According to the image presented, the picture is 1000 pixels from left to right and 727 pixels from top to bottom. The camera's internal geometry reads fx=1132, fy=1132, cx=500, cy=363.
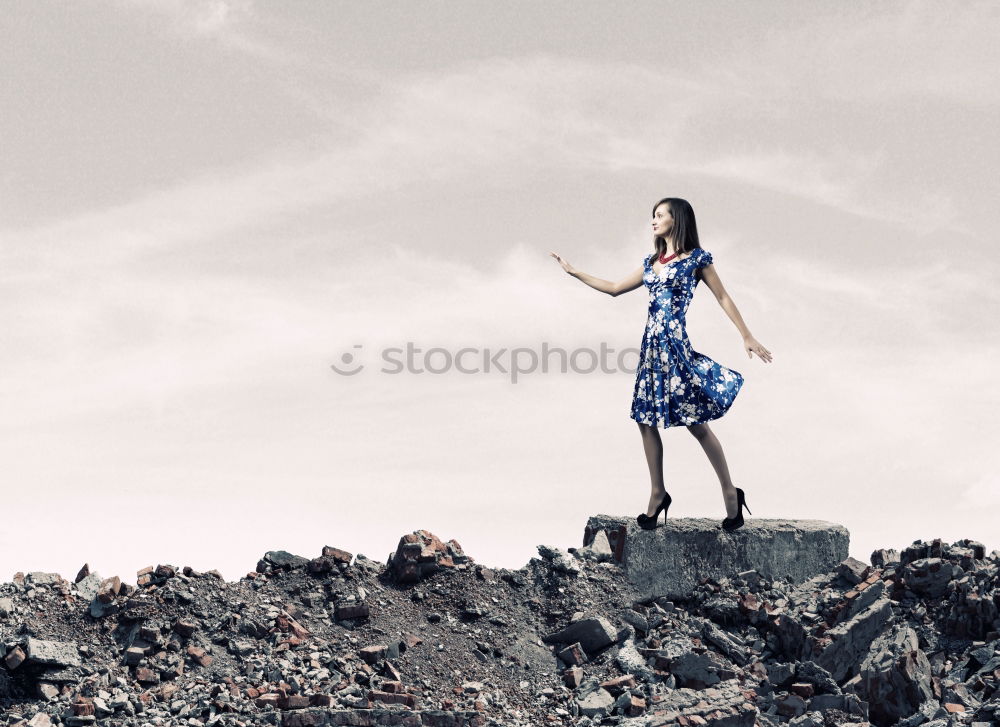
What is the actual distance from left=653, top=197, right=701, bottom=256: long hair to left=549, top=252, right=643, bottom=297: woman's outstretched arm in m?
0.34

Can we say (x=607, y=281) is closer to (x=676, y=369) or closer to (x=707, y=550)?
(x=676, y=369)

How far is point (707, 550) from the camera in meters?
11.0

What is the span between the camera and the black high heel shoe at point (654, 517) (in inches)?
424

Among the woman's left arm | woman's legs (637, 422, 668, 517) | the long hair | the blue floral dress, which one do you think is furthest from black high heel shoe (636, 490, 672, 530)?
the long hair

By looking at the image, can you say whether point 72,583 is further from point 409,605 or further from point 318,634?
point 409,605

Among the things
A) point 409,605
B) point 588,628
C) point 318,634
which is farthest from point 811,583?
point 318,634

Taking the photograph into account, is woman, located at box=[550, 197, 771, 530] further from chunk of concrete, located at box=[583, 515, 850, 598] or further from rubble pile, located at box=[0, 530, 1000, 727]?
rubble pile, located at box=[0, 530, 1000, 727]

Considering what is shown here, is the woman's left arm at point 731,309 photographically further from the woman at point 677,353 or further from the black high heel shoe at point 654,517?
the black high heel shoe at point 654,517

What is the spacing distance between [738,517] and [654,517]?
2.71 feet

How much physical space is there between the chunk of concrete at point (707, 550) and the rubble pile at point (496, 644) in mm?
132

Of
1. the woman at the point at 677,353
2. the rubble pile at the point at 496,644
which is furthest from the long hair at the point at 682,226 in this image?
the rubble pile at the point at 496,644

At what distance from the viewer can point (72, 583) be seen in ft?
33.9

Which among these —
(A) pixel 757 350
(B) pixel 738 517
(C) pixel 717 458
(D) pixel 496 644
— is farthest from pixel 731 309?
(D) pixel 496 644

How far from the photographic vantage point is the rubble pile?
29.4 feet
